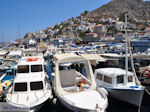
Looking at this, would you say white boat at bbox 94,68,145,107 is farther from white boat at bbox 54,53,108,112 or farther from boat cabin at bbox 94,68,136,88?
white boat at bbox 54,53,108,112

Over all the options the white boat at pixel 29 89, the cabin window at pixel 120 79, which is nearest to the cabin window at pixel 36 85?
the white boat at pixel 29 89

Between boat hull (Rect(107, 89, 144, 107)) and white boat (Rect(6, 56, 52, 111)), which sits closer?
white boat (Rect(6, 56, 52, 111))

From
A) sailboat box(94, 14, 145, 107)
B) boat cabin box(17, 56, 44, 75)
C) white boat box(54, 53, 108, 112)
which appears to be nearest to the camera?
white boat box(54, 53, 108, 112)

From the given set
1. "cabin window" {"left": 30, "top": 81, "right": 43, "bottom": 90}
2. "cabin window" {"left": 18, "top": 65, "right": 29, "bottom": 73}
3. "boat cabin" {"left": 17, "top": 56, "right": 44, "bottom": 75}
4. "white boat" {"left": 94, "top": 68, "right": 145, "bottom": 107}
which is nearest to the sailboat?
"white boat" {"left": 94, "top": 68, "right": 145, "bottom": 107}

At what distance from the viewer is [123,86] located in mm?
11164

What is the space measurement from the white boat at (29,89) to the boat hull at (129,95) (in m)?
5.16

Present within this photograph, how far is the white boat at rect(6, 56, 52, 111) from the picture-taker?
27.6 ft

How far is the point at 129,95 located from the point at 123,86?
0.78 metres

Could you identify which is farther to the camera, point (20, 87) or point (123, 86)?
point (123, 86)

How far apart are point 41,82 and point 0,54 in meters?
20.8

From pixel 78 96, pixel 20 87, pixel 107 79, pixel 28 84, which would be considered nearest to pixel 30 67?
pixel 28 84

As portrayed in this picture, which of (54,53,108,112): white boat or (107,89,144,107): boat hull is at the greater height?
(54,53,108,112): white boat

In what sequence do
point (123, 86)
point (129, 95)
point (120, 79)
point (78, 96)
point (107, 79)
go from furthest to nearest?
point (107, 79)
point (120, 79)
point (123, 86)
point (129, 95)
point (78, 96)

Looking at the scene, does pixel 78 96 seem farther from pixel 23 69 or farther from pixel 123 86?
pixel 23 69
